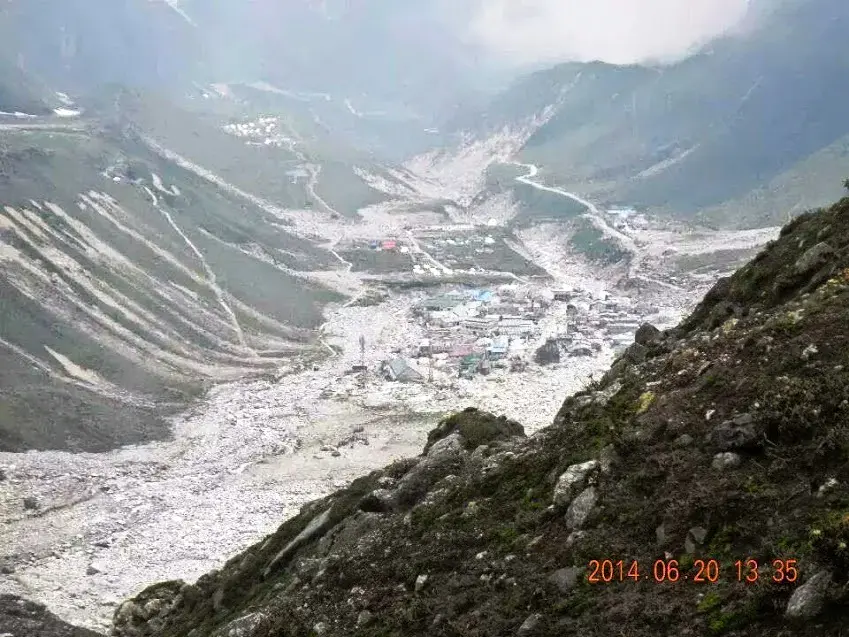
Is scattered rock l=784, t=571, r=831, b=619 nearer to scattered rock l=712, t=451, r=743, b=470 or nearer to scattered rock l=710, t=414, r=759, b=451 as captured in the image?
scattered rock l=712, t=451, r=743, b=470

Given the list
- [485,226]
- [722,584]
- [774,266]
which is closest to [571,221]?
[485,226]

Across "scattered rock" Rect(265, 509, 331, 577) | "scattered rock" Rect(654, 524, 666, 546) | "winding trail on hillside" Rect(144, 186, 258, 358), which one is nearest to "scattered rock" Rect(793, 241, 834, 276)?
"scattered rock" Rect(654, 524, 666, 546)

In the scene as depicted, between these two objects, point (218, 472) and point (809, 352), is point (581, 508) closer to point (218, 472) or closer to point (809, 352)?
point (809, 352)

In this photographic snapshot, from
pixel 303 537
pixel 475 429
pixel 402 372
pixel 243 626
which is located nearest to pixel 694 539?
pixel 243 626

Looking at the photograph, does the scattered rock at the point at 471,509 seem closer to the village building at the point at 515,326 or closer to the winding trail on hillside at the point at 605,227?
the village building at the point at 515,326

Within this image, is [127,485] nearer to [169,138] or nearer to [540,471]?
[540,471]

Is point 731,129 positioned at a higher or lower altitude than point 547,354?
higher
